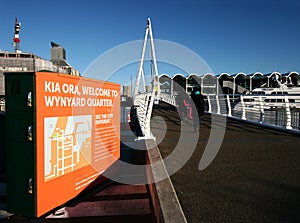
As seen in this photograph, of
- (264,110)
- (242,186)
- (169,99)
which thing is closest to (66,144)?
(242,186)

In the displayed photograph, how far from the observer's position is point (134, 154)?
6.12 m

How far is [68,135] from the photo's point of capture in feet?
9.51

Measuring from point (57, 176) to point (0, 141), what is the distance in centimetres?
143

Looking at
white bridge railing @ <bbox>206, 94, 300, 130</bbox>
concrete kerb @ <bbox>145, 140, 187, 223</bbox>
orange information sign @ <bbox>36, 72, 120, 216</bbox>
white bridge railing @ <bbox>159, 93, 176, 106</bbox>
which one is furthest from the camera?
white bridge railing @ <bbox>159, 93, 176, 106</bbox>

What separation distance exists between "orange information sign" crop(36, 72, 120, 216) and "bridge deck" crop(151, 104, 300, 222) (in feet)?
3.97

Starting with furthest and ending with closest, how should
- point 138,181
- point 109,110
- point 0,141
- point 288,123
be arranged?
1. point 288,123
2. point 138,181
3. point 109,110
4. point 0,141

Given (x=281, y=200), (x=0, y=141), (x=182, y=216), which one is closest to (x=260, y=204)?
(x=281, y=200)

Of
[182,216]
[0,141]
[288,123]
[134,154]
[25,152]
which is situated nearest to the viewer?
[182,216]

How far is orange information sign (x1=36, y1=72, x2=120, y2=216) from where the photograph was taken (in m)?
2.53

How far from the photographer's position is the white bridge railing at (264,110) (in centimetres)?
814

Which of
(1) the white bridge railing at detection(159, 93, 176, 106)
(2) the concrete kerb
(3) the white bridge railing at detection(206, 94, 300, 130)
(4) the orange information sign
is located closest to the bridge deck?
(2) the concrete kerb

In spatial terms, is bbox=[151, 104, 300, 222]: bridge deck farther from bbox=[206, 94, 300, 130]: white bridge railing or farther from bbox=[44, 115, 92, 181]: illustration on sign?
bbox=[206, 94, 300, 130]: white bridge railing

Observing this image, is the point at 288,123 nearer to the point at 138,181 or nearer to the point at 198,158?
the point at 198,158

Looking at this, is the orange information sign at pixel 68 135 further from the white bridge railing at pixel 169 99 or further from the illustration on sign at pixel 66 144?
the white bridge railing at pixel 169 99
